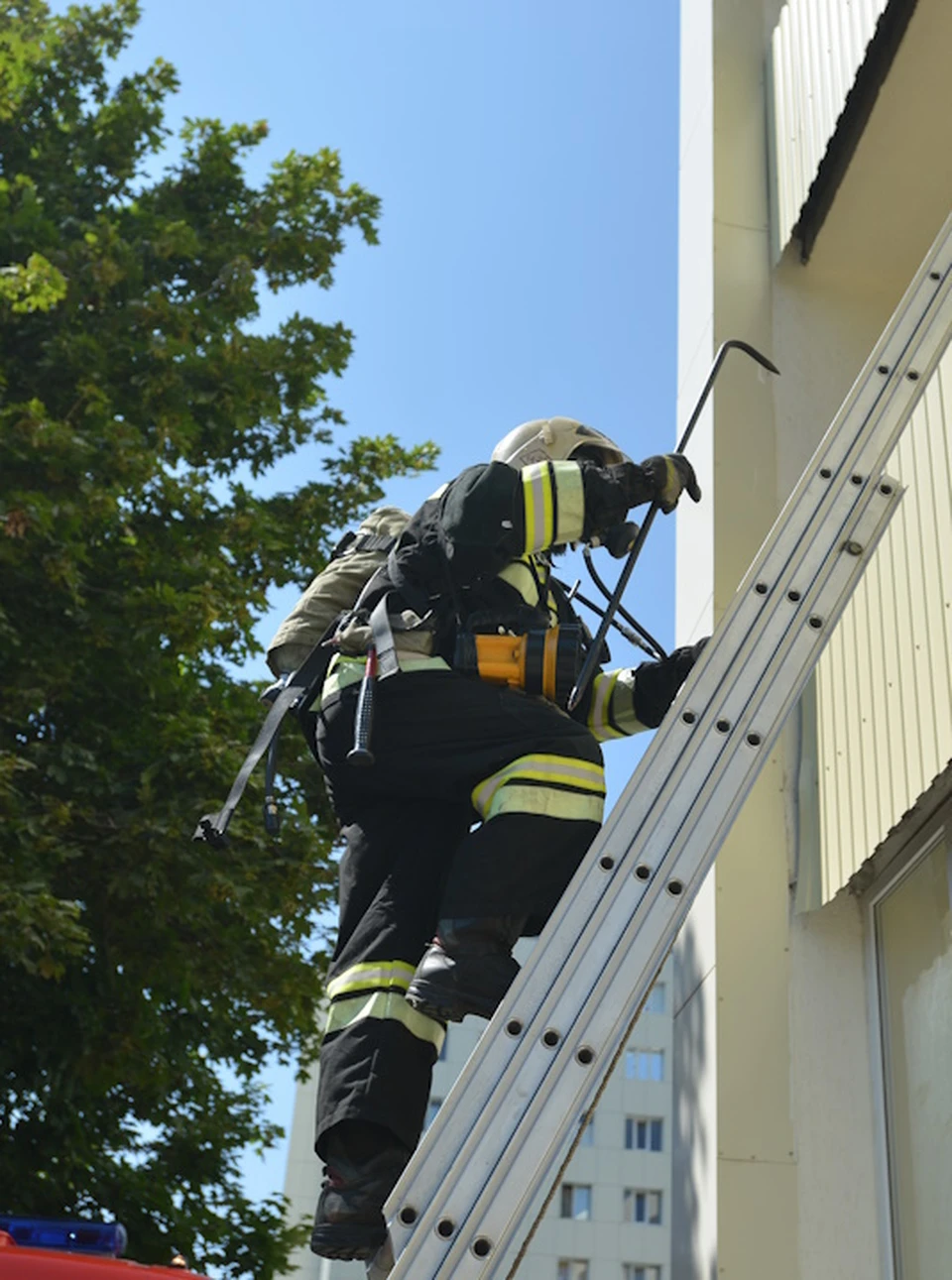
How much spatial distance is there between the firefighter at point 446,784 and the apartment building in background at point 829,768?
1486 mm

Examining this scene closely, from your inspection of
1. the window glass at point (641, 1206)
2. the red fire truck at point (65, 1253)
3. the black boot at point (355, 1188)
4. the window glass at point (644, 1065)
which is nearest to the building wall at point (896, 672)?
the black boot at point (355, 1188)

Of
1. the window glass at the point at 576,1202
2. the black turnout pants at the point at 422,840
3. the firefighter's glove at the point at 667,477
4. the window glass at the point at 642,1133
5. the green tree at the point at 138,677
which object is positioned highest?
the window glass at the point at 642,1133

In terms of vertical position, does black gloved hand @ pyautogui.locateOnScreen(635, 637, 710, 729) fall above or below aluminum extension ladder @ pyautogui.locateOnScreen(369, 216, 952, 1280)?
above

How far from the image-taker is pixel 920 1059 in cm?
450

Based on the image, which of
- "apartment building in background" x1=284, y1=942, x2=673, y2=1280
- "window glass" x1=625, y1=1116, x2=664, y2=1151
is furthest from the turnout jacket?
"window glass" x1=625, y1=1116, x2=664, y2=1151

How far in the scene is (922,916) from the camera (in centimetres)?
461

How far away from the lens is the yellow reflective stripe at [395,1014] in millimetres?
2848

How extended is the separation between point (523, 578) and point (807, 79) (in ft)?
12.7

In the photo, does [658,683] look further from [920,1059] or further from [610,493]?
[920,1059]

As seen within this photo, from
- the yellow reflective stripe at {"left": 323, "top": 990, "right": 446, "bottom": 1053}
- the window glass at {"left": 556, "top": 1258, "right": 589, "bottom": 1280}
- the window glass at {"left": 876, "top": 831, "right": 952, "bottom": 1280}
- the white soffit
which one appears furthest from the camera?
the window glass at {"left": 556, "top": 1258, "right": 589, "bottom": 1280}

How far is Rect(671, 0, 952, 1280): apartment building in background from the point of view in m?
4.48

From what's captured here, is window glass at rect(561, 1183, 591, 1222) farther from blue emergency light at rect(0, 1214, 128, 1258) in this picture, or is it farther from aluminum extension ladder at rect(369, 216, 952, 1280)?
aluminum extension ladder at rect(369, 216, 952, 1280)

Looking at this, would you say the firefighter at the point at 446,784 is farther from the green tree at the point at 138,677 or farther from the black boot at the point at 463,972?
the green tree at the point at 138,677

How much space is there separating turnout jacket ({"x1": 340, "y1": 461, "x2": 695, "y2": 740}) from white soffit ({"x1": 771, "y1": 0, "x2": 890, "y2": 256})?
3085mm
